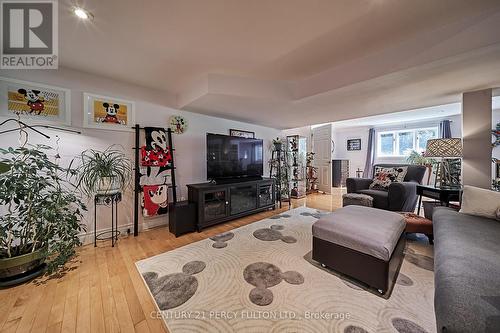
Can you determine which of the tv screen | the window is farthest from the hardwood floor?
the window

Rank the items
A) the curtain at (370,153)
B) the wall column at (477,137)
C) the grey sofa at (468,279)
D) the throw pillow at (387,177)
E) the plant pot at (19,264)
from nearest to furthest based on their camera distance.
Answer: the grey sofa at (468,279) → the plant pot at (19,264) → the wall column at (477,137) → the throw pillow at (387,177) → the curtain at (370,153)

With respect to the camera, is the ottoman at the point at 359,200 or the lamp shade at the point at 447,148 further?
the ottoman at the point at 359,200

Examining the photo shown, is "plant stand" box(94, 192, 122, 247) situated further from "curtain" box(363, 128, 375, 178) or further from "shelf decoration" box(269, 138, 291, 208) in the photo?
"curtain" box(363, 128, 375, 178)

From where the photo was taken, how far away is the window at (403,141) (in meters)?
5.21

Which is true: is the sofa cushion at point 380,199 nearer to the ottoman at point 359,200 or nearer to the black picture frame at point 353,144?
the ottoman at point 359,200

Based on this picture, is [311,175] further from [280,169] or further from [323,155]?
[280,169]

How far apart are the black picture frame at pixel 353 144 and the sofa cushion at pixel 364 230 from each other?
5.23 metres

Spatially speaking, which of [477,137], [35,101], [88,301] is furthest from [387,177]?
[35,101]

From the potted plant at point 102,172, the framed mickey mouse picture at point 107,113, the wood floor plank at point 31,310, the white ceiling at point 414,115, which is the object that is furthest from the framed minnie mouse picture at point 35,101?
the white ceiling at point 414,115

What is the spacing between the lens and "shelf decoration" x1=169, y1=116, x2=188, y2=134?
292cm

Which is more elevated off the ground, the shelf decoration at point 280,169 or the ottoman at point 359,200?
the shelf decoration at point 280,169

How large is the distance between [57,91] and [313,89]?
3090 millimetres

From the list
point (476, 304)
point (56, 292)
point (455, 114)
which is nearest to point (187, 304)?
point (56, 292)

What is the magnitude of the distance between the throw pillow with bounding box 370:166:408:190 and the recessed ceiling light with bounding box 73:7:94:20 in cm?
447
